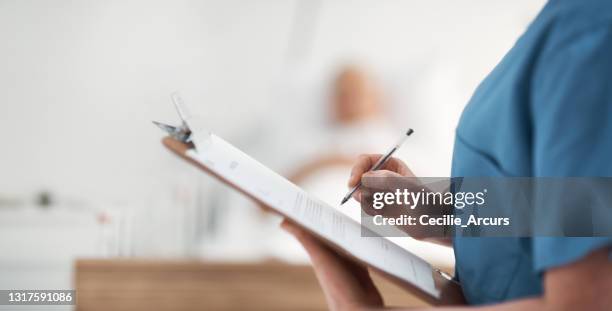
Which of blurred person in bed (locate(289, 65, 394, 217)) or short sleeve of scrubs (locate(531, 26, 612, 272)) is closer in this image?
short sleeve of scrubs (locate(531, 26, 612, 272))

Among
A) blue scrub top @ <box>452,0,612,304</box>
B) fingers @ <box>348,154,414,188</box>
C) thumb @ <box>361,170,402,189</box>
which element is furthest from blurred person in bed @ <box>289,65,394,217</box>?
blue scrub top @ <box>452,0,612,304</box>

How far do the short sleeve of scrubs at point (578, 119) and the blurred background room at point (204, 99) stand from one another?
5.87 feet

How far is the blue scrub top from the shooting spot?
447 millimetres

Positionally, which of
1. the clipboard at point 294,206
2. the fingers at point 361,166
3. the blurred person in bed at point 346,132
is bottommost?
the clipboard at point 294,206

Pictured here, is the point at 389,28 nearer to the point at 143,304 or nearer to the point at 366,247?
the point at 143,304

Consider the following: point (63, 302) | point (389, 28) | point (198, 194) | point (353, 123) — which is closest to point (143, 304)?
point (63, 302)

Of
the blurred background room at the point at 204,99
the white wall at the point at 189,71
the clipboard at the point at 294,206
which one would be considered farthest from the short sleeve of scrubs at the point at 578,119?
the white wall at the point at 189,71

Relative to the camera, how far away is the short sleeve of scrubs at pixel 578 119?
446 mm

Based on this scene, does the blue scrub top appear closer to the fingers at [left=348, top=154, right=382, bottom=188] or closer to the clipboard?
the clipboard

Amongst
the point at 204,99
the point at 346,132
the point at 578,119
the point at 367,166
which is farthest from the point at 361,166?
the point at 204,99

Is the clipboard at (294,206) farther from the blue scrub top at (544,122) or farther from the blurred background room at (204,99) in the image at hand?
the blurred background room at (204,99)

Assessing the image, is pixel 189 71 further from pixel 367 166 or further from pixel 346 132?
pixel 367 166

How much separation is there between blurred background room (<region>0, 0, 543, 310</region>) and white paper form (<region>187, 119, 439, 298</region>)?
1.63 m

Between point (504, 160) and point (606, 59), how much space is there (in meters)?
0.11
